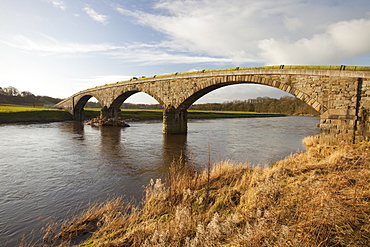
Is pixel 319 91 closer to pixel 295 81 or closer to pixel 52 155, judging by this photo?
pixel 295 81

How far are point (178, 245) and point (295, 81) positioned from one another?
14069mm

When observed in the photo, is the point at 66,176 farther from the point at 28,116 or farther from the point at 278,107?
the point at 278,107

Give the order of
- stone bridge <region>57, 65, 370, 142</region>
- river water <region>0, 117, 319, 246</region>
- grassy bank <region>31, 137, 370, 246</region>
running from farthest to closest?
stone bridge <region>57, 65, 370, 142</region>
river water <region>0, 117, 319, 246</region>
grassy bank <region>31, 137, 370, 246</region>

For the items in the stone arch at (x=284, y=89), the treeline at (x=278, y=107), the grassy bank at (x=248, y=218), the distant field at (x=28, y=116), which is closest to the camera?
the grassy bank at (x=248, y=218)

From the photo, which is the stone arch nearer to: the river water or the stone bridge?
the stone bridge

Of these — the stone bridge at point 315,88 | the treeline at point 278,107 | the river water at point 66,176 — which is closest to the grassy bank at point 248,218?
the river water at point 66,176

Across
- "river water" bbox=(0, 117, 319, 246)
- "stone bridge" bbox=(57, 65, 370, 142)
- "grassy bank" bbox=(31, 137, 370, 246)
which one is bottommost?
"river water" bbox=(0, 117, 319, 246)

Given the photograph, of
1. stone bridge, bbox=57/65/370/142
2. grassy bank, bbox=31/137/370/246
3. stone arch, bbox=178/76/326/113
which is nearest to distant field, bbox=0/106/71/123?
stone bridge, bbox=57/65/370/142

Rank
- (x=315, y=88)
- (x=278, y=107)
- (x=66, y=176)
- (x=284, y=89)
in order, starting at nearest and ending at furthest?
(x=66, y=176) → (x=315, y=88) → (x=284, y=89) → (x=278, y=107)

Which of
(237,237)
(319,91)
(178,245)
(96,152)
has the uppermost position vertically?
(319,91)

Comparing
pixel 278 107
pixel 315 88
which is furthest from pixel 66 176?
pixel 278 107

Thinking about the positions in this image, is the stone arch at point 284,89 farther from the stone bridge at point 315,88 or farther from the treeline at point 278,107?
the treeline at point 278,107

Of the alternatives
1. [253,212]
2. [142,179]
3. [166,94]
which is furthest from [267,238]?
[166,94]

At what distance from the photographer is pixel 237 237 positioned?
10.0 feet
